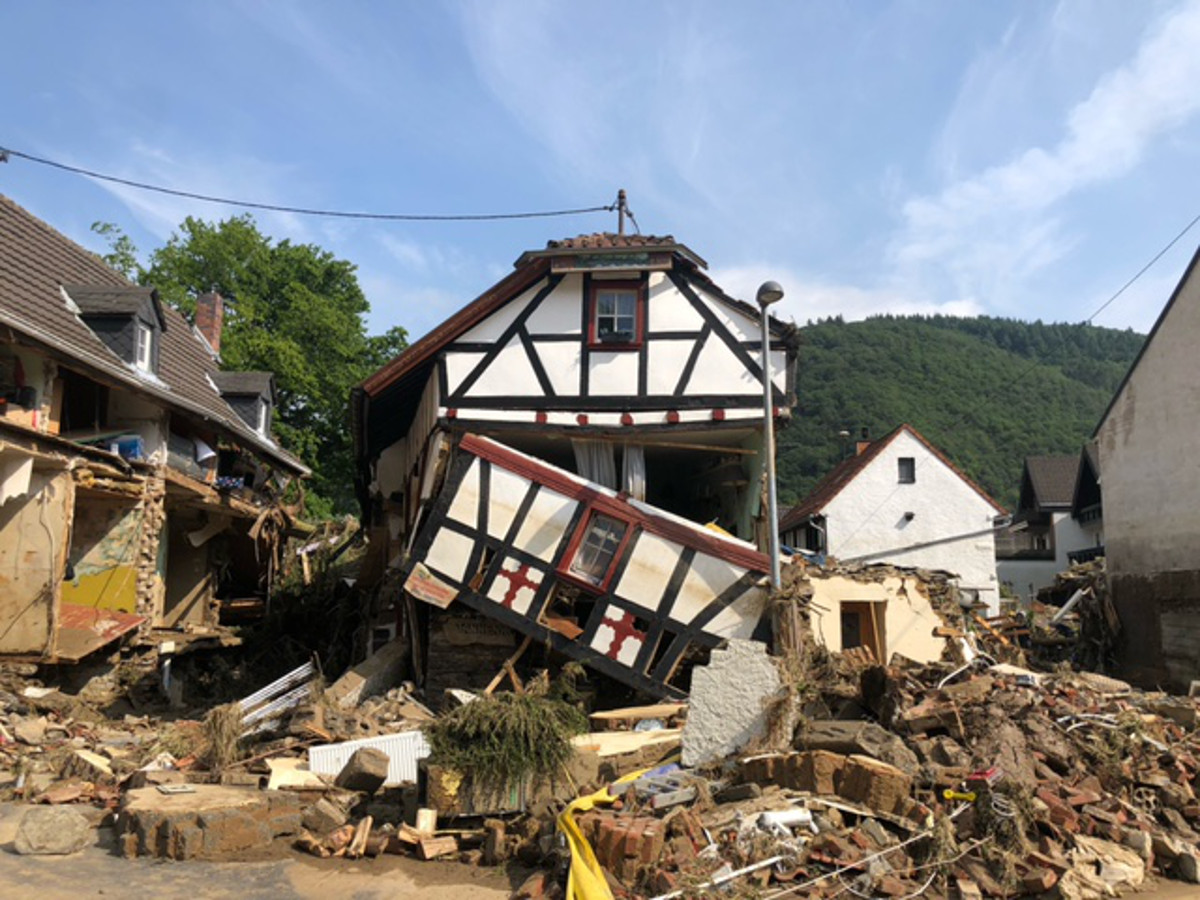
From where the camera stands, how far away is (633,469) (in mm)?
15742

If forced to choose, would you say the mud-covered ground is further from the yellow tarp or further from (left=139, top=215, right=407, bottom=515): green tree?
(left=139, top=215, right=407, bottom=515): green tree

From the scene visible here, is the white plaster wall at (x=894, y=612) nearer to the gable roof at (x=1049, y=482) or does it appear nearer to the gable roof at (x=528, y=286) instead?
the gable roof at (x=528, y=286)

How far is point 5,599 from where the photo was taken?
47.3 ft

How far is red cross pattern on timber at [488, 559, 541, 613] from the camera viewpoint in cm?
1369

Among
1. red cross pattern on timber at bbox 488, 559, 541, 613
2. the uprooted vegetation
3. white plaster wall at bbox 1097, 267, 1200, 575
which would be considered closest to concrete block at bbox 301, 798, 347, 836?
the uprooted vegetation

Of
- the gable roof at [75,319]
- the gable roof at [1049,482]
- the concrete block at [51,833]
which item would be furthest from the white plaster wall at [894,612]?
the gable roof at [1049,482]

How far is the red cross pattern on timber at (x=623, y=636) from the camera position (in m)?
13.3

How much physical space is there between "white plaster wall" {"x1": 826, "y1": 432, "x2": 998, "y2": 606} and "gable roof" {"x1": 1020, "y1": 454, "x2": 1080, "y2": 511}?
1180cm

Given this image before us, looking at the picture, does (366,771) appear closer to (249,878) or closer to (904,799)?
(249,878)

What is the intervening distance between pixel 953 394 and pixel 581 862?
67.6 m

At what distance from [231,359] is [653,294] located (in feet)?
59.9

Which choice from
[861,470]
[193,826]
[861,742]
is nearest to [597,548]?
[861,742]

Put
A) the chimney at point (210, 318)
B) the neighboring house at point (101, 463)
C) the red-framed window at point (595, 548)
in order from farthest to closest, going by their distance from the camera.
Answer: the chimney at point (210, 318) → the neighboring house at point (101, 463) → the red-framed window at point (595, 548)

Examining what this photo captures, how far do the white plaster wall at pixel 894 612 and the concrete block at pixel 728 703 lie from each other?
6638mm
